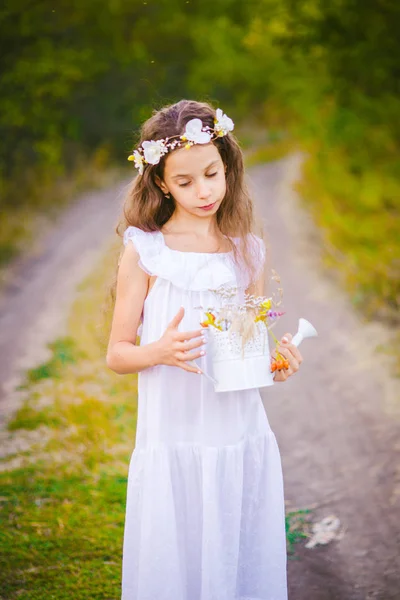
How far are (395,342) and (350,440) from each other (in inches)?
53.8

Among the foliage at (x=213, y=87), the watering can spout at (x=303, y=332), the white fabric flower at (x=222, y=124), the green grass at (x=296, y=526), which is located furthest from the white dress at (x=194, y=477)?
the foliage at (x=213, y=87)

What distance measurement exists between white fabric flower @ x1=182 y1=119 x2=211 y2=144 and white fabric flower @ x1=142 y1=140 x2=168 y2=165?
78mm


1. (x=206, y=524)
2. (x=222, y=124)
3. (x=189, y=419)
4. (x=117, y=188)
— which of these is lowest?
(x=206, y=524)

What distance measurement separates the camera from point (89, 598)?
9.21 ft

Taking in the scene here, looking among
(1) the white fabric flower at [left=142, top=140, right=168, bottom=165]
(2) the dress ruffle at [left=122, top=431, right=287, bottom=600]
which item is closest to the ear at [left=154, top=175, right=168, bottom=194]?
(1) the white fabric flower at [left=142, top=140, right=168, bottom=165]

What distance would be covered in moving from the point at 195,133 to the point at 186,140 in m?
0.03

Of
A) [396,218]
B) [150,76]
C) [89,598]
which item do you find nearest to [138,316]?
[89,598]

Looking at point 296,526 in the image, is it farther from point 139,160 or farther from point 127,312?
point 139,160

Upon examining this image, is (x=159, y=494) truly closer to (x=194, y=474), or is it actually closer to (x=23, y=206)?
(x=194, y=474)

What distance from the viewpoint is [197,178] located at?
7.11ft

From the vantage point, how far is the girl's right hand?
197 cm

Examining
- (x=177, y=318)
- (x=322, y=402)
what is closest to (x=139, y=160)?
(x=177, y=318)

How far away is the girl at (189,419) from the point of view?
7.12 feet

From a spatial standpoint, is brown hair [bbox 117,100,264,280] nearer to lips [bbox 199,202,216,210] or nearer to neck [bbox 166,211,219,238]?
neck [bbox 166,211,219,238]
